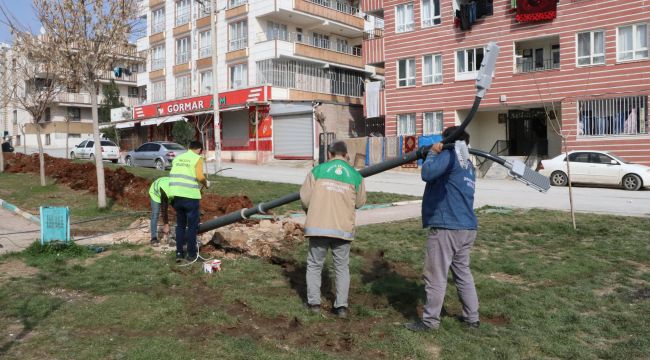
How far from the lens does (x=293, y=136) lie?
3494 centimetres

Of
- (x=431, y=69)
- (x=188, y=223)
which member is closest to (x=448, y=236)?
(x=188, y=223)

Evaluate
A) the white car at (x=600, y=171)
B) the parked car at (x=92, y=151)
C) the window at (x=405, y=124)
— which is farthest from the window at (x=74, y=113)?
the white car at (x=600, y=171)

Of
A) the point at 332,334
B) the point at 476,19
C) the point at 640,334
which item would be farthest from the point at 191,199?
the point at 476,19

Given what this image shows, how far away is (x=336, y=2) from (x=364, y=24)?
270 cm

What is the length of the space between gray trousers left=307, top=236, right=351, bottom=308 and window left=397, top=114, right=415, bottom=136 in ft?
86.1

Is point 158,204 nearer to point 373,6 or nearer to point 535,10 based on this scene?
point 535,10

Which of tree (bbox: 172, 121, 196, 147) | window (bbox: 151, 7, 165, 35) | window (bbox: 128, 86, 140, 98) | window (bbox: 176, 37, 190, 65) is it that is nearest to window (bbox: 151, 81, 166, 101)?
window (bbox: 176, 37, 190, 65)

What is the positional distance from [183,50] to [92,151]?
12.1 meters

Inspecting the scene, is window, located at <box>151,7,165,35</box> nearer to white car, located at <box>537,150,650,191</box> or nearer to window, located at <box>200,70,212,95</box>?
window, located at <box>200,70,212,95</box>

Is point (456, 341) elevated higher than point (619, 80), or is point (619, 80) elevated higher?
point (619, 80)

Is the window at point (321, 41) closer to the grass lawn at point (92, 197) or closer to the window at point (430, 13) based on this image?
the window at point (430, 13)

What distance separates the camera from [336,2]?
4184cm

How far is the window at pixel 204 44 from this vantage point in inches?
1631

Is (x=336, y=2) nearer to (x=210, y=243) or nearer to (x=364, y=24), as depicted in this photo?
(x=364, y=24)
